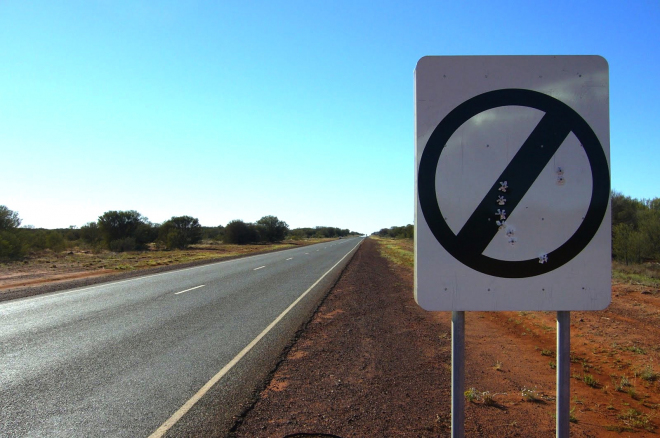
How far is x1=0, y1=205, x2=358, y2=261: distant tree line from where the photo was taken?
3113cm

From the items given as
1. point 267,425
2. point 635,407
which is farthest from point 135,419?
point 635,407

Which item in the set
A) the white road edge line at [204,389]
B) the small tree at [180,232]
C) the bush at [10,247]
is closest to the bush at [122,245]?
the small tree at [180,232]

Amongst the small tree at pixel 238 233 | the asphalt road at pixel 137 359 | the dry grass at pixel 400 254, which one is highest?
the small tree at pixel 238 233

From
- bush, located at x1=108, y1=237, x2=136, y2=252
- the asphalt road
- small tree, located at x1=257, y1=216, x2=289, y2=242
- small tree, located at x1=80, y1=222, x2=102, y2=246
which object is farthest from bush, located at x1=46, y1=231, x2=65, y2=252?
small tree, located at x1=257, y1=216, x2=289, y2=242

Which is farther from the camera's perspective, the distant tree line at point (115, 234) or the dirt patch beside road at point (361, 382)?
the distant tree line at point (115, 234)

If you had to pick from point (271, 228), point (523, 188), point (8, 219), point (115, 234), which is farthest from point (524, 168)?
point (271, 228)

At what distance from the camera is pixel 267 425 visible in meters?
4.17

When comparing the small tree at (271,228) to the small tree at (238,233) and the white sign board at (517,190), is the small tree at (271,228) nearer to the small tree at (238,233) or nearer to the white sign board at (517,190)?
the small tree at (238,233)

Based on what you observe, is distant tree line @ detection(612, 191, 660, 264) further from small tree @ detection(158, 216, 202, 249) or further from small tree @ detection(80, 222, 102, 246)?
small tree @ detection(80, 222, 102, 246)

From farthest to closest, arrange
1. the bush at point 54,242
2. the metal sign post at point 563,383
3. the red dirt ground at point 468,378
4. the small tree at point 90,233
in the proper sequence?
1. the small tree at point 90,233
2. the bush at point 54,242
3. the red dirt ground at point 468,378
4. the metal sign post at point 563,383

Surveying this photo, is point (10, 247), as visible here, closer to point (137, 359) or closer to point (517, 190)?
point (137, 359)

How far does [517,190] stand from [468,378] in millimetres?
4153

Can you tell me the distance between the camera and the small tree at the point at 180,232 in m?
53.9

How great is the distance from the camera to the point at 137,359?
21.5ft
